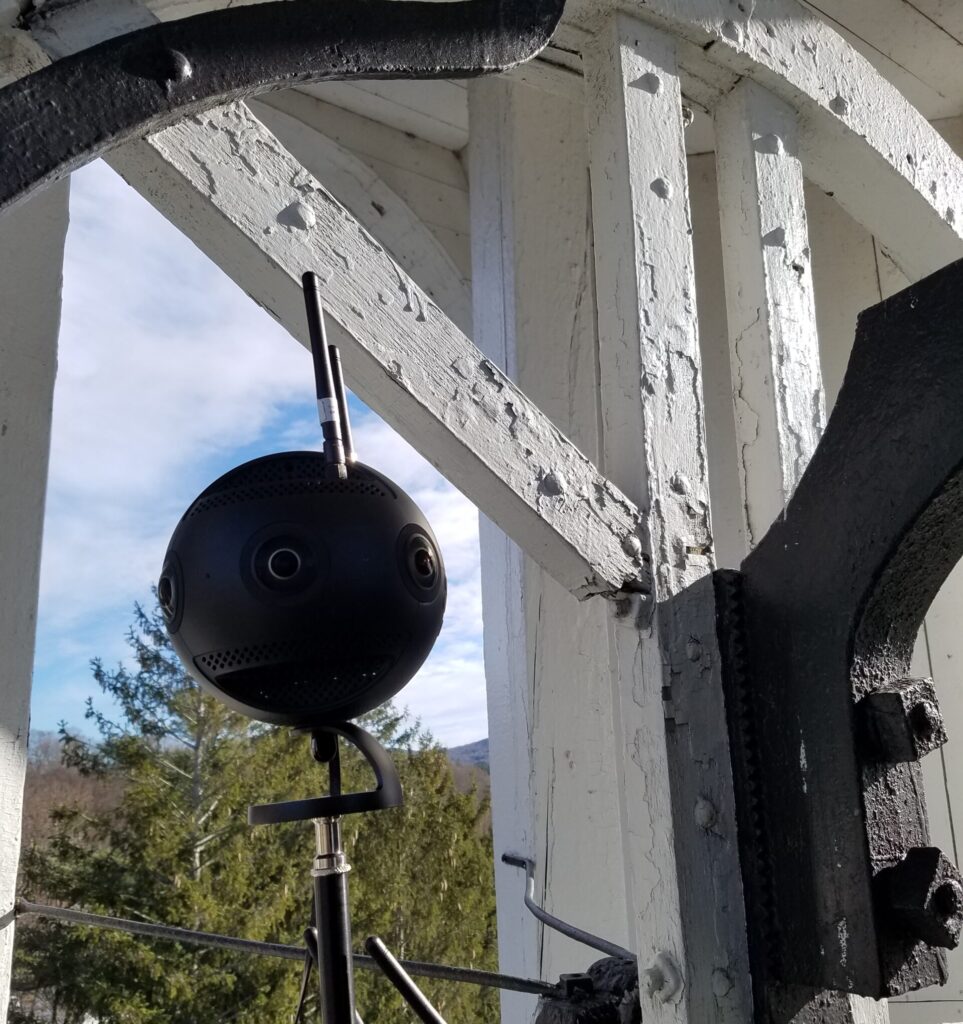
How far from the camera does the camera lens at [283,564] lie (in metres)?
0.84

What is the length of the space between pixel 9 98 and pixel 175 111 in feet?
0.33

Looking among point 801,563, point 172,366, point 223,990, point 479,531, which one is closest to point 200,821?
point 223,990

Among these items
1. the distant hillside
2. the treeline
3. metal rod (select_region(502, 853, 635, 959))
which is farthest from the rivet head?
the distant hillside

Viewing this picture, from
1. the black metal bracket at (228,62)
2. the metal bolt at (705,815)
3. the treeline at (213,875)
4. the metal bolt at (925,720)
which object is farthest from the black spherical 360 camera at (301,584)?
the treeline at (213,875)

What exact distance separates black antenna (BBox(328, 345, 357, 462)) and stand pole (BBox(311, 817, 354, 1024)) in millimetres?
315

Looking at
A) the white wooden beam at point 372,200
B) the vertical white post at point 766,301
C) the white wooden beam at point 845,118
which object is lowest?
the vertical white post at point 766,301

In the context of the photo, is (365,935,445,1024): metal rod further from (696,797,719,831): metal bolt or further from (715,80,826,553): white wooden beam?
(715,80,826,553): white wooden beam

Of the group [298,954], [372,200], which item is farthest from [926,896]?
[372,200]

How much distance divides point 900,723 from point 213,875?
53.0 feet

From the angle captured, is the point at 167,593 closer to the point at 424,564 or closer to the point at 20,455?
the point at 424,564

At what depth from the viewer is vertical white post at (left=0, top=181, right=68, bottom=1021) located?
1.16 m

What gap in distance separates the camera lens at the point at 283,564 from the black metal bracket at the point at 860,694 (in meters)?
0.48

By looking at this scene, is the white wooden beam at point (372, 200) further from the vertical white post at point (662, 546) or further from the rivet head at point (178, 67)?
the rivet head at point (178, 67)

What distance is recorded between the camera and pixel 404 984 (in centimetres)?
95
